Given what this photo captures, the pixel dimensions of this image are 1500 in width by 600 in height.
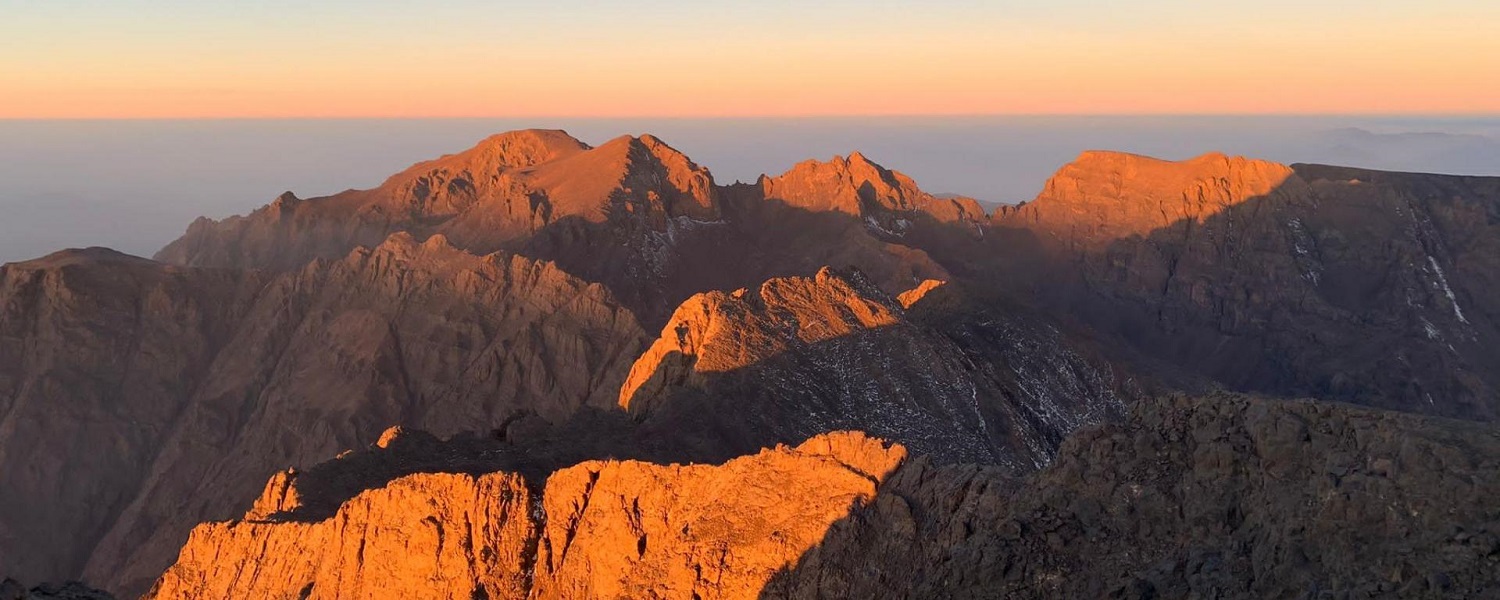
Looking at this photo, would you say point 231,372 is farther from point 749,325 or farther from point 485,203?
point 749,325

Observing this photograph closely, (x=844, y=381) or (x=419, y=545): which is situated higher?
(x=419, y=545)

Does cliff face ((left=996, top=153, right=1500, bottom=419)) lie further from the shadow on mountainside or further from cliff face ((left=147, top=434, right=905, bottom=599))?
cliff face ((left=147, top=434, right=905, bottom=599))

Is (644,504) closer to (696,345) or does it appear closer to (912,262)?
(696,345)

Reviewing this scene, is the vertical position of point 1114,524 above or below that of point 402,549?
above

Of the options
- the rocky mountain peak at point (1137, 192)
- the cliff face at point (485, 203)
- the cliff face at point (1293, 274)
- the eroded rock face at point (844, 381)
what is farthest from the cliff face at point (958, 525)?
the rocky mountain peak at point (1137, 192)

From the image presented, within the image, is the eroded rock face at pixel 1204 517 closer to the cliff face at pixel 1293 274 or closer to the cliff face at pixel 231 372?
the cliff face at pixel 231 372

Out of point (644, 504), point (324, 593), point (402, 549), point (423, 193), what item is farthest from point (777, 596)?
point (423, 193)

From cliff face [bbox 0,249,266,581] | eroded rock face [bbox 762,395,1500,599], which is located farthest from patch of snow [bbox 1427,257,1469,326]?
eroded rock face [bbox 762,395,1500,599]

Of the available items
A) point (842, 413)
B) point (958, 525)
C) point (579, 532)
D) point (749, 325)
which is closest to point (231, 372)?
point (749, 325)
